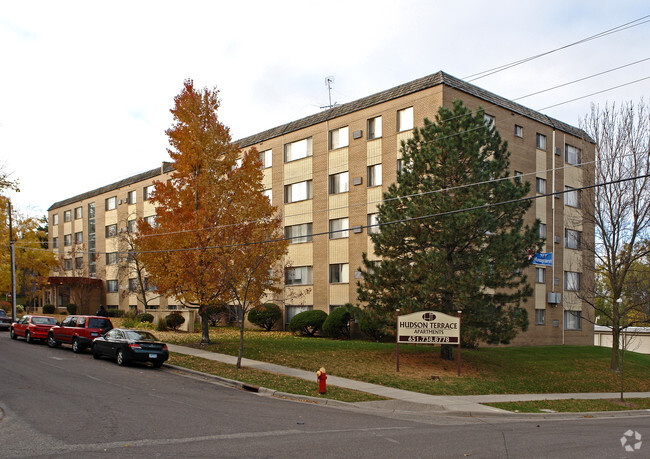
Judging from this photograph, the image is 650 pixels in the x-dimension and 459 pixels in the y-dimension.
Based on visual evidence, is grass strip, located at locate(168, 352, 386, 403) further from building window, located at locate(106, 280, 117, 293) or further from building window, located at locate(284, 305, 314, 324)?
building window, located at locate(106, 280, 117, 293)

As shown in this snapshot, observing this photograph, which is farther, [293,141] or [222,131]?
[293,141]

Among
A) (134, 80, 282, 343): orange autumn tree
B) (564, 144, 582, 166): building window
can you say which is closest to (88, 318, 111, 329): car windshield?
(134, 80, 282, 343): orange autumn tree

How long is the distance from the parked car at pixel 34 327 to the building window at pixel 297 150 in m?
17.8

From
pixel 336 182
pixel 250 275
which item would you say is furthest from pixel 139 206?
pixel 250 275

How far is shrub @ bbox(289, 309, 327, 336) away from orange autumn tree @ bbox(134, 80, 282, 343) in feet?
25.7

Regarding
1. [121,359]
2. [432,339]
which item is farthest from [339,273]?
[121,359]

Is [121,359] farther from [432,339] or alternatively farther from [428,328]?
[432,339]

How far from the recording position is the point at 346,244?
34.3 metres

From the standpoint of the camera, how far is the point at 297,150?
125 feet

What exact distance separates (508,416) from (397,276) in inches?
329

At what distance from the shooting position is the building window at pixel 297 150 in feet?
123

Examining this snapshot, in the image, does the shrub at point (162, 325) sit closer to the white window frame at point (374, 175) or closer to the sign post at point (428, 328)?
the white window frame at point (374, 175)

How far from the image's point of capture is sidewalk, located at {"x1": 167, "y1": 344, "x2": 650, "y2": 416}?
15.2 metres

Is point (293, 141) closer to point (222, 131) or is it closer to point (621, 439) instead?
point (222, 131)
